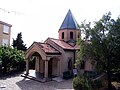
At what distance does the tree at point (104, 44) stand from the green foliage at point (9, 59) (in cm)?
1469

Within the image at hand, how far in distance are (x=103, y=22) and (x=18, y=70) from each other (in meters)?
20.3

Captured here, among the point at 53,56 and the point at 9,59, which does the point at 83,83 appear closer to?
the point at 53,56

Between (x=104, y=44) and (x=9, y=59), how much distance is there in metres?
17.0

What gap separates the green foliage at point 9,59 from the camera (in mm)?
27781

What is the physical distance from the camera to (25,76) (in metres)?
26.7

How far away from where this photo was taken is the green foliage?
27.8 m

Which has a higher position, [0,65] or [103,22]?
[103,22]

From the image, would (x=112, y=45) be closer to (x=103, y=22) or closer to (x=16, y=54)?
(x=103, y=22)

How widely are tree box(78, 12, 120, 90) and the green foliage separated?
14694 mm

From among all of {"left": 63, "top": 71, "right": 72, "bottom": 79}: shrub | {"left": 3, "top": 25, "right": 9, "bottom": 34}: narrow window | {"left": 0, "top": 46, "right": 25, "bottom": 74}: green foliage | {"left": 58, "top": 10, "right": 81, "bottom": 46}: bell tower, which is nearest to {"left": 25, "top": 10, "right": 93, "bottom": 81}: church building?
{"left": 58, "top": 10, "right": 81, "bottom": 46}: bell tower

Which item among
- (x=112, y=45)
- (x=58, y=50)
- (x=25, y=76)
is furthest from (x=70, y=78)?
(x=112, y=45)

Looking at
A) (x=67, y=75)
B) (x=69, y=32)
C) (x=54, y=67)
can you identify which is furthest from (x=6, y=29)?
(x=67, y=75)

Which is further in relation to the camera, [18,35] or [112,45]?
[18,35]

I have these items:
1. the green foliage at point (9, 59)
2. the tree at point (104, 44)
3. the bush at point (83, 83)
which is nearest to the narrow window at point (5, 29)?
the green foliage at point (9, 59)
